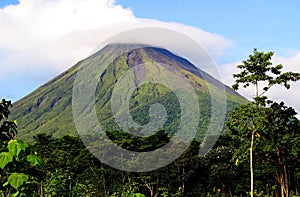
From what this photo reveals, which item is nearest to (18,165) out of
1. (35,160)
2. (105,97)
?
(35,160)

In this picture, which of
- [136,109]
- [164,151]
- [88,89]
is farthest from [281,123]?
[88,89]

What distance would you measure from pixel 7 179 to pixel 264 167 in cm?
3288

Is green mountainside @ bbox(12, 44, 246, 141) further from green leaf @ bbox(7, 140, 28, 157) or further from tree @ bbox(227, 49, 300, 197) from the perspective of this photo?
green leaf @ bbox(7, 140, 28, 157)

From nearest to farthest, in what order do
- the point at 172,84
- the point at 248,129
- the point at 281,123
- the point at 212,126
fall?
1. the point at 248,129
2. the point at 281,123
3. the point at 212,126
4. the point at 172,84

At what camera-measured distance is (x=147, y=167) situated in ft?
116

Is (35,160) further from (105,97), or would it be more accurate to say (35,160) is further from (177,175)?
(105,97)

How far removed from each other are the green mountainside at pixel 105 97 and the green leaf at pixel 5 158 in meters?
96.7

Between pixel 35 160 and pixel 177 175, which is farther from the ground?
pixel 177 175

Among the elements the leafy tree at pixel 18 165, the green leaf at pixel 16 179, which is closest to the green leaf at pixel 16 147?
the leafy tree at pixel 18 165

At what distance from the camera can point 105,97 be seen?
136125 mm

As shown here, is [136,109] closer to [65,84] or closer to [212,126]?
[212,126]

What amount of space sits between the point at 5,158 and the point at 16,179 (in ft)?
0.51

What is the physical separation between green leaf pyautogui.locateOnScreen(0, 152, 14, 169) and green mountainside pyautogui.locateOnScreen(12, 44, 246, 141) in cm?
9667

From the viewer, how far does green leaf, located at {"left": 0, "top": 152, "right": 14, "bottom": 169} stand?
286 cm
